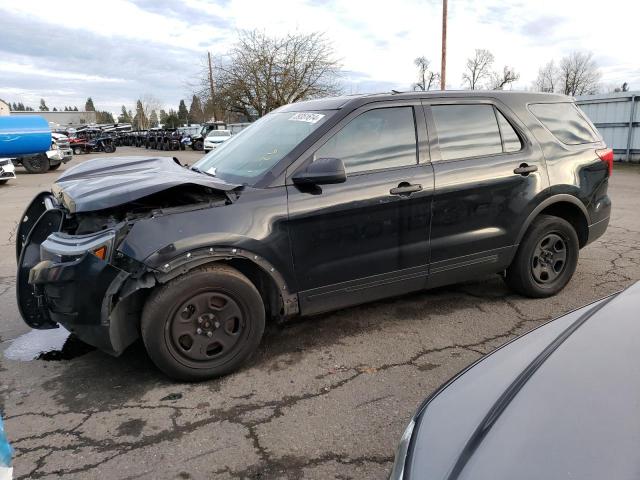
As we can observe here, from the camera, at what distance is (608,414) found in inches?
52.6

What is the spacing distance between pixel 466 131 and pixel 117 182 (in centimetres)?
265

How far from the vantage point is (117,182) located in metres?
3.23

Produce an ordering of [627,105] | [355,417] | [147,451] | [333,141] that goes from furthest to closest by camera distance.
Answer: [627,105] < [333,141] < [355,417] < [147,451]

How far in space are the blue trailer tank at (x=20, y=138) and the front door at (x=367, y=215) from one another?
2.42 meters

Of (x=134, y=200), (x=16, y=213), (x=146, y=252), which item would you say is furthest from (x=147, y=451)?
(x=16, y=213)

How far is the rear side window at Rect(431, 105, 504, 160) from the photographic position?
3.79 meters

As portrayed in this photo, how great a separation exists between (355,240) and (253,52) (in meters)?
30.9

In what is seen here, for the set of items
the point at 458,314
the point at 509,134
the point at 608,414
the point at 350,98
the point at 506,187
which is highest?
the point at 350,98

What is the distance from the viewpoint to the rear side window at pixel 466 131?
379 cm

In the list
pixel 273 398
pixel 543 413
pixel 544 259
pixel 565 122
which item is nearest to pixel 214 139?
pixel 565 122

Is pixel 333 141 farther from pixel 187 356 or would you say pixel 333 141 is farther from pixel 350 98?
pixel 187 356

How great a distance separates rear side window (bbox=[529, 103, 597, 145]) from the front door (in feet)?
4.39

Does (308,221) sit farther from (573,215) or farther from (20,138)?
(573,215)

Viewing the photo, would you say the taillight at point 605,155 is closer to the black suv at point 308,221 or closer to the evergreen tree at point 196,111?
the black suv at point 308,221
